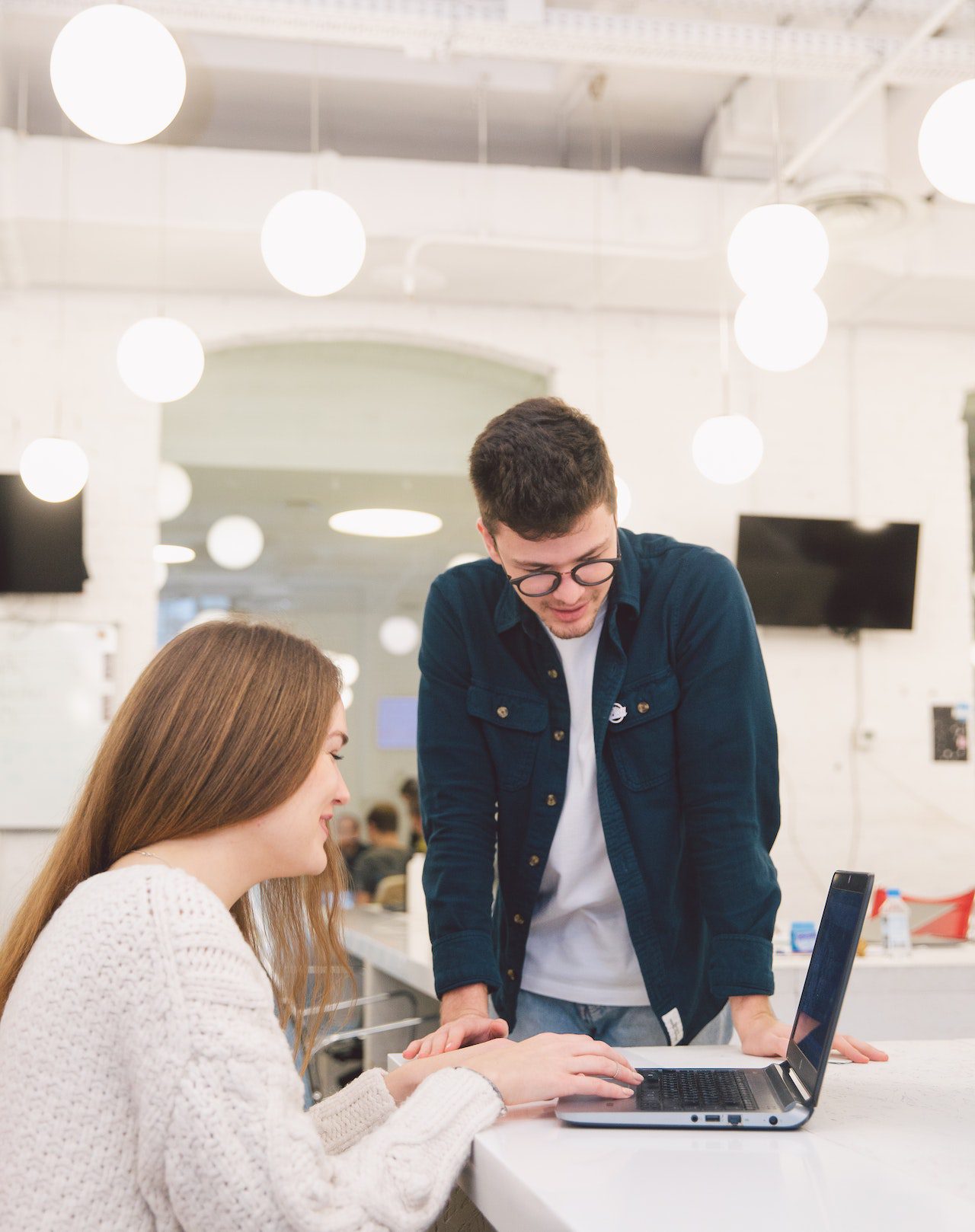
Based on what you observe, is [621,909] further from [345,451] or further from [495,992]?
[345,451]

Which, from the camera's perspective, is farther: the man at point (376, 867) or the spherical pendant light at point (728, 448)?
the man at point (376, 867)

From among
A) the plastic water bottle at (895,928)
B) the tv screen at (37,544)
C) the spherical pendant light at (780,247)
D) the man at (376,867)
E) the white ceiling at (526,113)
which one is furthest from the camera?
the man at (376,867)

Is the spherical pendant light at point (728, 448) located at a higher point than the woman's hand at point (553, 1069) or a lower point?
higher

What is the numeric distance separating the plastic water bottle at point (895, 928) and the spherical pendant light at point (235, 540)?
3991 mm

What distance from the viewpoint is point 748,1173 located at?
983mm

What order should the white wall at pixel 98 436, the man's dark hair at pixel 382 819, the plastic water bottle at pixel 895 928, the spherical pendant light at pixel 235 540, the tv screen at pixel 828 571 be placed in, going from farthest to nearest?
the man's dark hair at pixel 382 819
the spherical pendant light at pixel 235 540
the tv screen at pixel 828 571
the white wall at pixel 98 436
the plastic water bottle at pixel 895 928

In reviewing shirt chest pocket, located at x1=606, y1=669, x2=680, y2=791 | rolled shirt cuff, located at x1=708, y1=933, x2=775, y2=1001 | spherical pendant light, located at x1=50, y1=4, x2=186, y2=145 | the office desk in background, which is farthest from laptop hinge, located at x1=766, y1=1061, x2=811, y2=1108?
the office desk in background

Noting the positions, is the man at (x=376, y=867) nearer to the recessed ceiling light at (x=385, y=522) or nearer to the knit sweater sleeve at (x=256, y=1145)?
the recessed ceiling light at (x=385, y=522)

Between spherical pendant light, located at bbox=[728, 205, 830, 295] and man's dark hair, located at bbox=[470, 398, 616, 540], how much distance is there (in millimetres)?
1672

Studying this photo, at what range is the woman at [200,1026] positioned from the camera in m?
0.96

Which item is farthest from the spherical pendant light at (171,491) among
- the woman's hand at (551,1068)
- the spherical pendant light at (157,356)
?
the woman's hand at (551,1068)

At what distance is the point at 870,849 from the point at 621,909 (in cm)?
428

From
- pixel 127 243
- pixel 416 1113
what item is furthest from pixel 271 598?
pixel 416 1113

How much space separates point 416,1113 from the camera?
3.61ft
